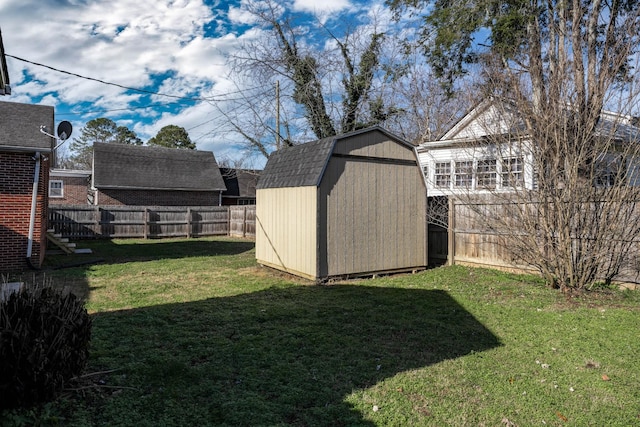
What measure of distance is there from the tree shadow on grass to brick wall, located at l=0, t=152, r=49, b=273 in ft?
17.1

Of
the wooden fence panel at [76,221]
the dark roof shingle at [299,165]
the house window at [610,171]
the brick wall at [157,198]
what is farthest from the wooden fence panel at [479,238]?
the brick wall at [157,198]

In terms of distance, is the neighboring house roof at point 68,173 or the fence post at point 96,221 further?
the neighboring house roof at point 68,173

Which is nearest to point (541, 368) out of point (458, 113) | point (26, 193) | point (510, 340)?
point (510, 340)

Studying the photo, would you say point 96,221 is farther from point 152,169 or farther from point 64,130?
point 64,130

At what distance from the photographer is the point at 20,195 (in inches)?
366

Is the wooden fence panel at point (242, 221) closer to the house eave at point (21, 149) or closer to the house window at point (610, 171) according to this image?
the house eave at point (21, 149)

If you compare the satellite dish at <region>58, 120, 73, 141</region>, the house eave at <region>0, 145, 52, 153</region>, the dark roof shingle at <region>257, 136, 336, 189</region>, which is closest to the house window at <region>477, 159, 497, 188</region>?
the dark roof shingle at <region>257, 136, 336, 189</region>

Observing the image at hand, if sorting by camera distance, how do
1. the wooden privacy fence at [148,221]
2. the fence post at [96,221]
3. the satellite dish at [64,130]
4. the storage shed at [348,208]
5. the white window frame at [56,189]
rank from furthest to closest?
the white window frame at [56,189], the fence post at [96,221], the wooden privacy fence at [148,221], the satellite dish at [64,130], the storage shed at [348,208]

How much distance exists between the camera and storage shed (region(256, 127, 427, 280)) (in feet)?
26.6

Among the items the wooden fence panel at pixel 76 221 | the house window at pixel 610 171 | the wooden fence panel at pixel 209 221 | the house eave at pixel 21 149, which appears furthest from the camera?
the wooden fence panel at pixel 209 221

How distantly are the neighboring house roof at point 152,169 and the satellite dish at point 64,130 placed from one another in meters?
11.7

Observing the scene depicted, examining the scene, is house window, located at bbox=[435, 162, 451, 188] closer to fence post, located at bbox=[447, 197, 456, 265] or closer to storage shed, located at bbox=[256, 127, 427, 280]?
fence post, located at bbox=[447, 197, 456, 265]

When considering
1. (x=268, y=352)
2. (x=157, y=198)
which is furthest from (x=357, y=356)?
(x=157, y=198)

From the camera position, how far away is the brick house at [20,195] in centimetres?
913
